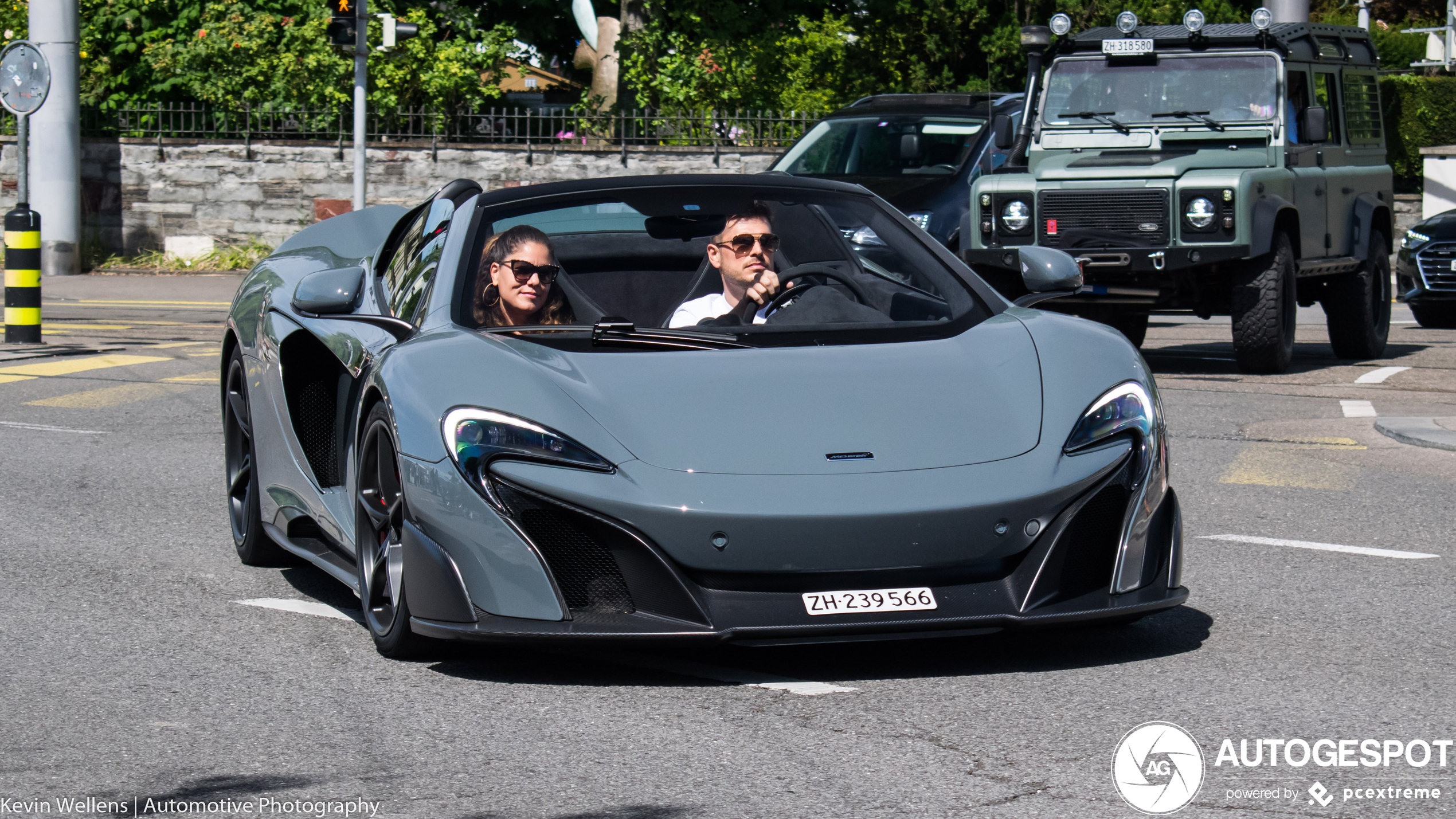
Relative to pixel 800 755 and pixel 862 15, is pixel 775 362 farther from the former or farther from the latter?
pixel 862 15

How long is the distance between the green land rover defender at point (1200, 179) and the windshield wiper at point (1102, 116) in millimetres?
12

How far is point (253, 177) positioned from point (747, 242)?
68.7 feet

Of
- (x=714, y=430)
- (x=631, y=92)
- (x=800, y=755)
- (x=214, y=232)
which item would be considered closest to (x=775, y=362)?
(x=714, y=430)

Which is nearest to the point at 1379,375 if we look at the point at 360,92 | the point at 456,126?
the point at 360,92

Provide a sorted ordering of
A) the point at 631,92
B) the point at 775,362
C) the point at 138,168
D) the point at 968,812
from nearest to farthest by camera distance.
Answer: the point at 968,812, the point at 775,362, the point at 138,168, the point at 631,92

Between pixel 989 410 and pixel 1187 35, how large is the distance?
9.51m

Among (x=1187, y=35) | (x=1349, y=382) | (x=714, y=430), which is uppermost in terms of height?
(x=1187, y=35)

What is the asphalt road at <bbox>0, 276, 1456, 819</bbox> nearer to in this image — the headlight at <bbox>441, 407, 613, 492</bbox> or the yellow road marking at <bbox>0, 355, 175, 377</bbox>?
the headlight at <bbox>441, 407, 613, 492</bbox>

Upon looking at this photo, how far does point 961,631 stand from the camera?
15.1ft

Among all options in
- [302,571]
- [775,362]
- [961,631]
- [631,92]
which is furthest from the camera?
[631,92]

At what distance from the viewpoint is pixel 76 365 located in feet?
45.3

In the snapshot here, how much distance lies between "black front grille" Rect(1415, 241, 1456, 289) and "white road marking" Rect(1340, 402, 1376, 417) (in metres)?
5.86

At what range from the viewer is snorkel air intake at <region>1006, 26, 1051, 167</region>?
47.0 ft

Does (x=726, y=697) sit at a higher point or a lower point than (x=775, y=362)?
lower
